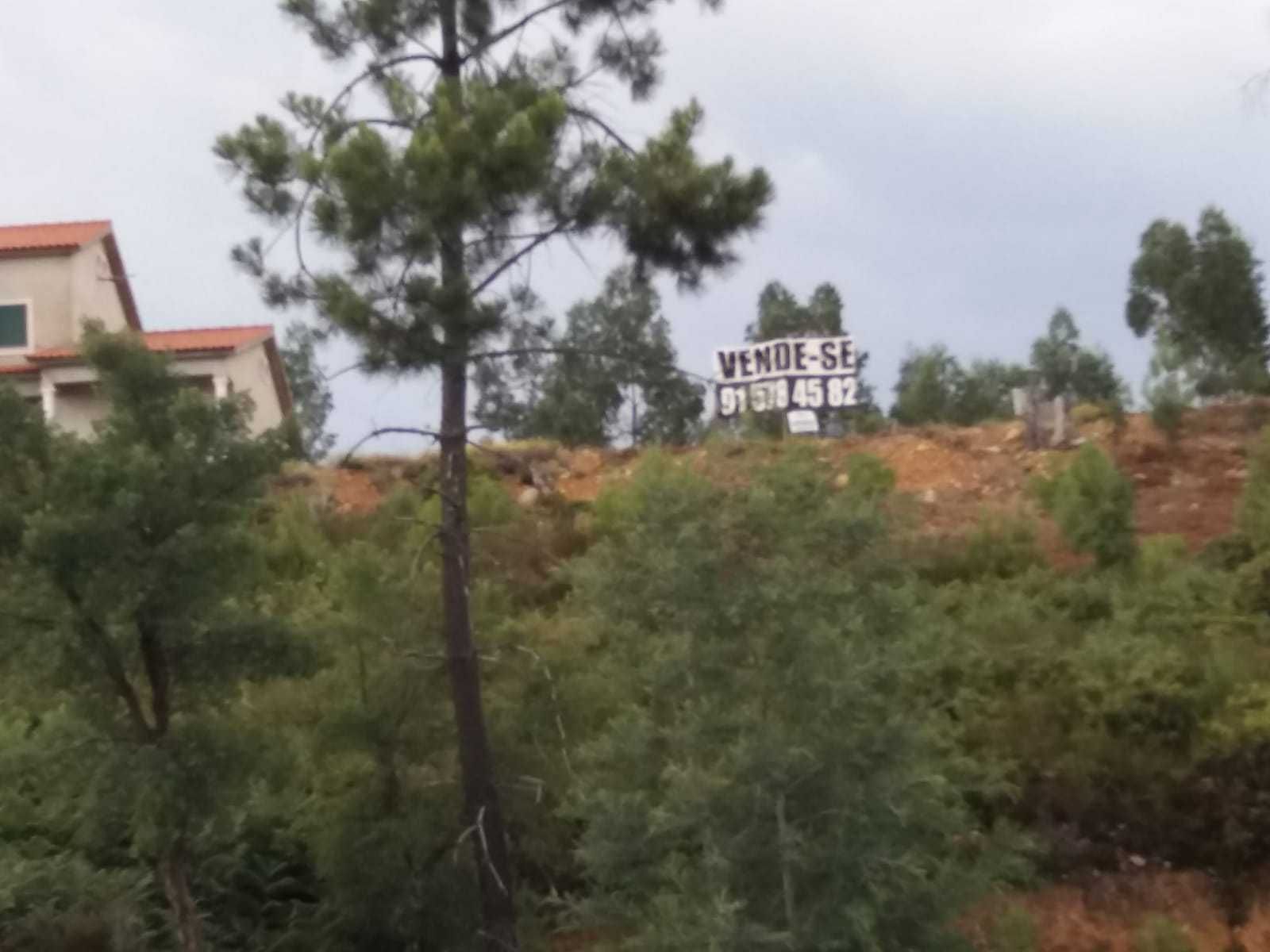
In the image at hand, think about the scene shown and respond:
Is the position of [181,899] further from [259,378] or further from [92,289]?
[259,378]

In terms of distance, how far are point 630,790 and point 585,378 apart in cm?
379

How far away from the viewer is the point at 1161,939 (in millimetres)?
11156

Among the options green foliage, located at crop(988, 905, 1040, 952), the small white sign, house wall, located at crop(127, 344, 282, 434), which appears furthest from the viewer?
house wall, located at crop(127, 344, 282, 434)

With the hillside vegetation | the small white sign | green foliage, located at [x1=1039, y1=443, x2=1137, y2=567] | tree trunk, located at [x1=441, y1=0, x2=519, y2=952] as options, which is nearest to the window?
the small white sign

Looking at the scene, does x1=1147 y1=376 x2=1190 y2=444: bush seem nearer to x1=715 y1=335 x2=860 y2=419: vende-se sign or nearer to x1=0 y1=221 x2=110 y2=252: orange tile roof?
x1=715 y1=335 x2=860 y2=419: vende-se sign

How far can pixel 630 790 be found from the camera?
27.8ft

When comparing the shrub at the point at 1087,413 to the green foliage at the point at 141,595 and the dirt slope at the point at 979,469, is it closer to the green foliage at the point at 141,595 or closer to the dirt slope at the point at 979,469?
the dirt slope at the point at 979,469

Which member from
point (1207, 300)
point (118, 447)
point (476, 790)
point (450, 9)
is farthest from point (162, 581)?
point (1207, 300)

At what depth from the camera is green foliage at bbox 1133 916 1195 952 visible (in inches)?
Result: 438

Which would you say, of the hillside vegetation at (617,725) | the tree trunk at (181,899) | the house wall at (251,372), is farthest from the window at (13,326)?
the tree trunk at (181,899)

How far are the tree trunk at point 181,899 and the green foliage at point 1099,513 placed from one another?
10.4 m

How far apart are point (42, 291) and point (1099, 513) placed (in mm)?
16059

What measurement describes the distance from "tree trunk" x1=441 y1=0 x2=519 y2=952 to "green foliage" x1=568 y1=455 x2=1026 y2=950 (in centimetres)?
163

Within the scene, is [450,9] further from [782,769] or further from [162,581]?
[782,769]
